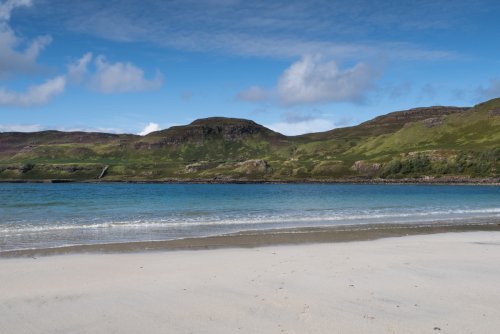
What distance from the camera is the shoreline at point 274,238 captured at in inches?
874

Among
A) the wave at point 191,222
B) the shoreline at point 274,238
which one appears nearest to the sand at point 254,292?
the shoreline at point 274,238

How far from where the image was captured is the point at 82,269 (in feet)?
56.3

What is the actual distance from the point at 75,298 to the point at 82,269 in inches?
174

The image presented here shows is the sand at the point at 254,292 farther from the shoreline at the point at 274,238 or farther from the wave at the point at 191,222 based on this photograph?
the wave at the point at 191,222

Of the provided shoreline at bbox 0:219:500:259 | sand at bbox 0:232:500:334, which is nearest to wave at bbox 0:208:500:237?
shoreline at bbox 0:219:500:259

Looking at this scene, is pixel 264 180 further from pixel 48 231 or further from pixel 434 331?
pixel 434 331

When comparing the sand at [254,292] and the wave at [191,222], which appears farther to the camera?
the wave at [191,222]

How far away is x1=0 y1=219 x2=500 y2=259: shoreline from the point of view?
2220 centimetres

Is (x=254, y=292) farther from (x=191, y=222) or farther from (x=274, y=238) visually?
(x=191, y=222)

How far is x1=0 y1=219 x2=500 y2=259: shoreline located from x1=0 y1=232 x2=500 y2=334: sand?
194 cm

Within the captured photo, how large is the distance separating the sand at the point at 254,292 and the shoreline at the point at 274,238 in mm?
1936

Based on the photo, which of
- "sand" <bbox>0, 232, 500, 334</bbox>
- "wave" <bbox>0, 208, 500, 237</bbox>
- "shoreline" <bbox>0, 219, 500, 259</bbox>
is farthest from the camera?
"wave" <bbox>0, 208, 500, 237</bbox>

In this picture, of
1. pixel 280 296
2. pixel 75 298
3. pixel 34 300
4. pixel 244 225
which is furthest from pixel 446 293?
pixel 244 225

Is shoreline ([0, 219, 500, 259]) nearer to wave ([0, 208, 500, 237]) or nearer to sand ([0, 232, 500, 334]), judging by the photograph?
sand ([0, 232, 500, 334])
